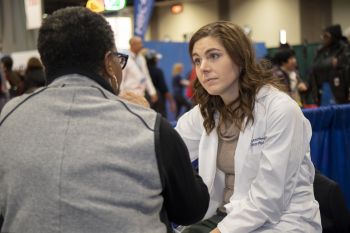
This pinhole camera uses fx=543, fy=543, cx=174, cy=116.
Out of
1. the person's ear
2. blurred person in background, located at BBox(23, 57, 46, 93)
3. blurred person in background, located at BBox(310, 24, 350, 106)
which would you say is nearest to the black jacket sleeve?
the person's ear

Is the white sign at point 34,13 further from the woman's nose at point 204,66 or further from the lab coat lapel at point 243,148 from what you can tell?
the lab coat lapel at point 243,148

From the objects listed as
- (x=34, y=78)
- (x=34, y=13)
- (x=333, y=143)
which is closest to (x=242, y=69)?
(x=333, y=143)

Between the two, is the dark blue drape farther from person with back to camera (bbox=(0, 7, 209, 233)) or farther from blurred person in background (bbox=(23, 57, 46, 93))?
blurred person in background (bbox=(23, 57, 46, 93))

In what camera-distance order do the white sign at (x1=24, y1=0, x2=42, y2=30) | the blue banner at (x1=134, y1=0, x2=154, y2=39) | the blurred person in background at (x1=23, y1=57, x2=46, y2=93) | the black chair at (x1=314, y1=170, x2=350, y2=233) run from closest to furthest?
the black chair at (x1=314, y1=170, x2=350, y2=233) < the blurred person in background at (x1=23, y1=57, x2=46, y2=93) < the white sign at (x1=24, y1=0, x2=42, y2=30) < the blue banner at (x1=134, y1=0, x2=154, y2=39)

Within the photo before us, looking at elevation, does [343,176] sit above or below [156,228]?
below

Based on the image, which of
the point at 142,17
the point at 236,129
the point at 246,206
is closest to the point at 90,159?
the point at 246,206

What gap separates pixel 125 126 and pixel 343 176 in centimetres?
299

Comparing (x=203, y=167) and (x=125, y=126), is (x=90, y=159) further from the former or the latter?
(x=203, y=167)

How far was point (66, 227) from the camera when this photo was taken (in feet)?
4.54

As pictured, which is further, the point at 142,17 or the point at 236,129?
the point at 142,17

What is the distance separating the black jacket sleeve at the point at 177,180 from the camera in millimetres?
1432

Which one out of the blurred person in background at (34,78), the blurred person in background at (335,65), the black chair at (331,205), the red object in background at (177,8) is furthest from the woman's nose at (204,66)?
the red object in background at (177,8)

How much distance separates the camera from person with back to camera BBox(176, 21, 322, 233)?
2.11 meters

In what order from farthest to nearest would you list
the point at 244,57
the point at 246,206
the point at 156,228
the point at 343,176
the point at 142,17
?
the point at 142,17
the point at 343,176
the point at 244,57
the point at 246,206
the point at 156,228
